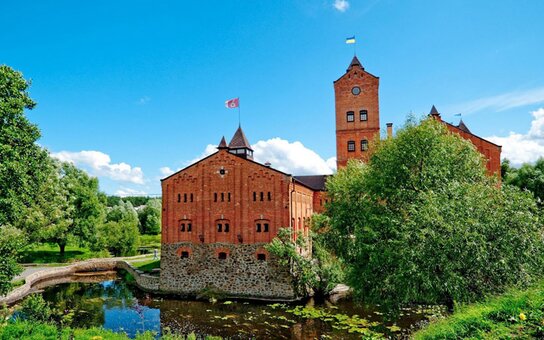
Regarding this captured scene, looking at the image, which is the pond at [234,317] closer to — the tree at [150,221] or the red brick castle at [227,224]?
the red brick castle at [227,224]

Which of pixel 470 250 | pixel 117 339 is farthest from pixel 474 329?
pixel 117 339

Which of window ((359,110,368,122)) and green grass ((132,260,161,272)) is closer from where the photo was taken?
green grass ((132,260,161,272))

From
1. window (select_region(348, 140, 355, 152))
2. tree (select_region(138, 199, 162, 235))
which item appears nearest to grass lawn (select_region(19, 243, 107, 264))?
tree (select_region(138, 199, 162, 235))

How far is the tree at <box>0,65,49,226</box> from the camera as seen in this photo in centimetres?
1530

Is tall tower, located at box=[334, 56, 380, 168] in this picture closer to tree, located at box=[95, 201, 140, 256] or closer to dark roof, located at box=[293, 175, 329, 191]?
dark roof, located at box=[293, 175, 329, 191]

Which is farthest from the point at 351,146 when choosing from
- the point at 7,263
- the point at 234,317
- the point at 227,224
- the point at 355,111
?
the point at 7,263

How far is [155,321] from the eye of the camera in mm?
19562

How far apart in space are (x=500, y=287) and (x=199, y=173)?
2056 cm

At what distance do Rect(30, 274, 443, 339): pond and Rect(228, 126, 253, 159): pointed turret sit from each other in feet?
40.2

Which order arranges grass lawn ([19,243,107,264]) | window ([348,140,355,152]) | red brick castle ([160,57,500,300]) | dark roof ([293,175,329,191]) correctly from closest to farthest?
red brick castle ([160,57,500,300]) → window ([348,140,355,152]) → dark roof ([293,175,329,191]) → grass lawn ([19,243,107,264])

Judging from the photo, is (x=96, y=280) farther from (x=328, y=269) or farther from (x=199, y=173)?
(x=328, y=269)

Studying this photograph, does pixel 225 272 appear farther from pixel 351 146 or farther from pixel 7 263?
pixel 351 146

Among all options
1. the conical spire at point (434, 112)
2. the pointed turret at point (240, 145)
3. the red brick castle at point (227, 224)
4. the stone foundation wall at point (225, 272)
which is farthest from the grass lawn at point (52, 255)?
the conical spire at point (434, 112)

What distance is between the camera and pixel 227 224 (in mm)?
25406
